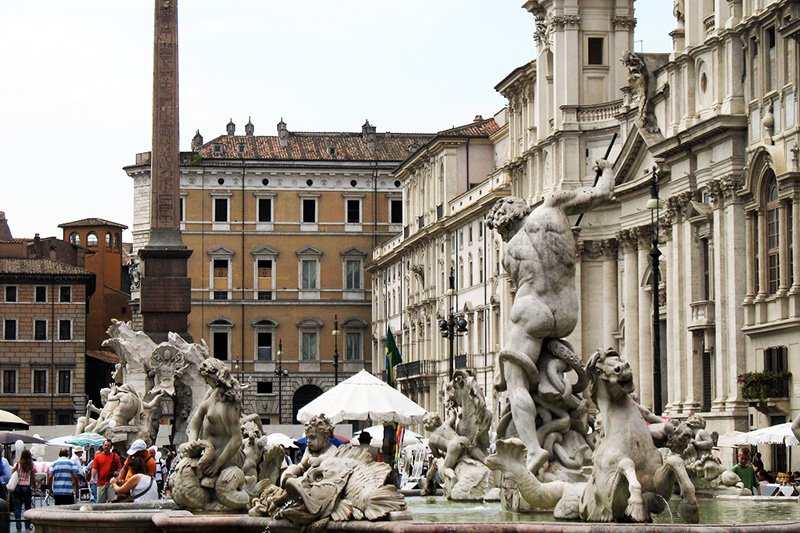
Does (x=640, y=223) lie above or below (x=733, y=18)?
below

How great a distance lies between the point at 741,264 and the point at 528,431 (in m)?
31.3

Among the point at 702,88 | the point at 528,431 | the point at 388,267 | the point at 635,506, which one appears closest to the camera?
the point at 635,506

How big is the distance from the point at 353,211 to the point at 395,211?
96.2 inches

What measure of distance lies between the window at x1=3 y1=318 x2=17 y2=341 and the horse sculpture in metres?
88.5

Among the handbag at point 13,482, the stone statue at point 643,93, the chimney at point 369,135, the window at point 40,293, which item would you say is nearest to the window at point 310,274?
the chimney at point 369,135

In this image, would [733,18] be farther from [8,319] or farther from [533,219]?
[8,319]

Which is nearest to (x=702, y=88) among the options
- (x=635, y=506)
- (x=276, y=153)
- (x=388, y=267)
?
(x=635, y=506)

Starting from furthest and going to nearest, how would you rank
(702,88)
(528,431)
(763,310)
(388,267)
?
(388,267) < (702,88) < (763,310) < (528,431)

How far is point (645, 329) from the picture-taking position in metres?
55.2

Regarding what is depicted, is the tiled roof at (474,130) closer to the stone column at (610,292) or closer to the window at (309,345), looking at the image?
the window at (309,345)

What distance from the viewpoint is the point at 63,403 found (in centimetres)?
9769

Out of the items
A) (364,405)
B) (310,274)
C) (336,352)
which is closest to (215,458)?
(364,405)

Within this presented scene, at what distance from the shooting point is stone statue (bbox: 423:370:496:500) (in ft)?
51.5

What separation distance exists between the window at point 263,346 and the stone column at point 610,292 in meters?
42.0
